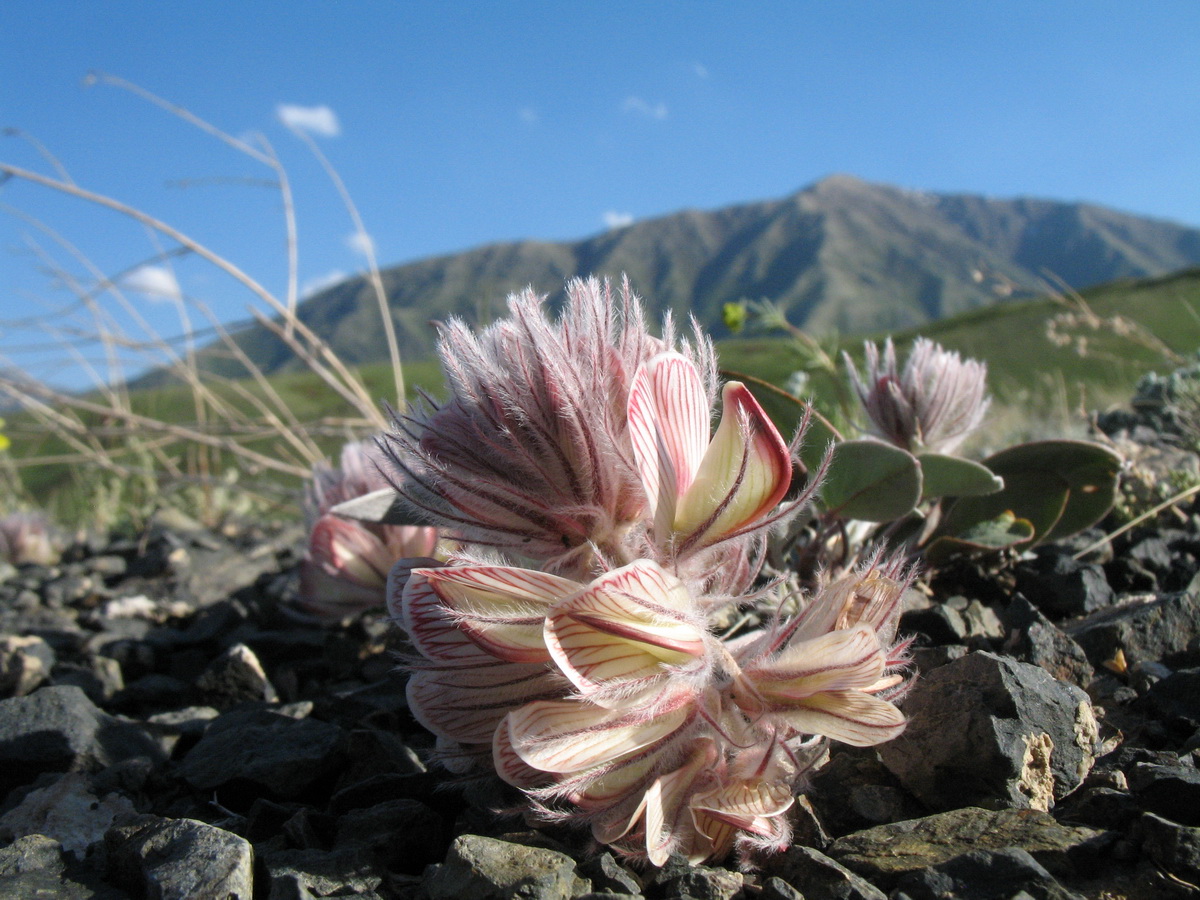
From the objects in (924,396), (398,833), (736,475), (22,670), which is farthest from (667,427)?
(22,670)

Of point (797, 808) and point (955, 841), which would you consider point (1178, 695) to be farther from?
point (797, 808)

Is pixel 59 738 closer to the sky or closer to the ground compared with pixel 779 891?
closer to the ground

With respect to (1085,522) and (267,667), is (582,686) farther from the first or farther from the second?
(267,667)

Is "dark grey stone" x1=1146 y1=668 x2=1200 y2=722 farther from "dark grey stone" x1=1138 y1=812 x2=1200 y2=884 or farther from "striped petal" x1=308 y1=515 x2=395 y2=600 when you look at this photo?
"striped petal" x1=308 y1=515 x2=395 y2=600

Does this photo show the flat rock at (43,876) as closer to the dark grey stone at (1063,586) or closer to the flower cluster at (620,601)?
the flower cluster at (620,601)

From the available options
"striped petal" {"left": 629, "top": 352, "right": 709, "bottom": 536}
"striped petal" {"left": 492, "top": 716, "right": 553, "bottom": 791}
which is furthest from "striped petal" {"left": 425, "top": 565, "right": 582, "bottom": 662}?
"striped petal" {"left": 629, "top": 352, "right": 709, "bottom": 536}

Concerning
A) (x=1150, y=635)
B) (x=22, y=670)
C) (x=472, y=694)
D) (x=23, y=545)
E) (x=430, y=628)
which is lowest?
(x=23, y=545)
